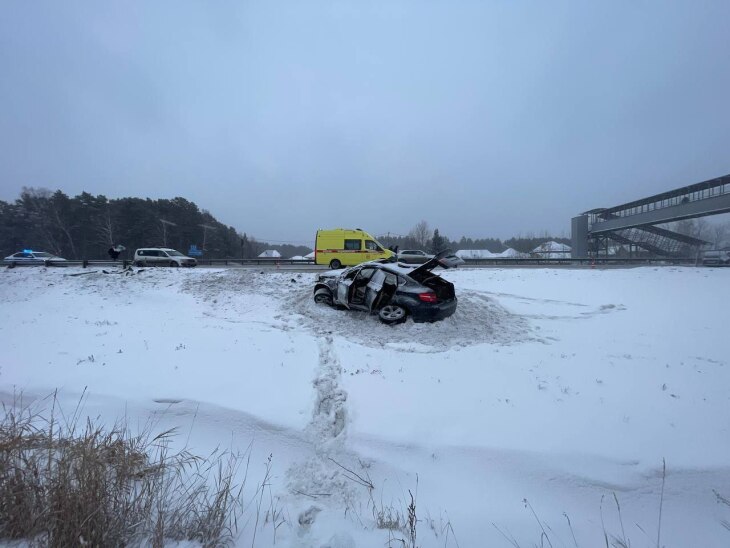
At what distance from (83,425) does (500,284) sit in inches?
525

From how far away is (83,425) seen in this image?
3.53m

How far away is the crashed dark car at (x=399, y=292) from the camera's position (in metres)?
6.86

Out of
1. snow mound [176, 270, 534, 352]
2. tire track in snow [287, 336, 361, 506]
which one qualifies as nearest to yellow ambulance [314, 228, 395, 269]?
snow mound [176, 270, 534, 352]

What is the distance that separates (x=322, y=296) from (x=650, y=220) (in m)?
45.0

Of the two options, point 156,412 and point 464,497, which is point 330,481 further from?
point 156,412

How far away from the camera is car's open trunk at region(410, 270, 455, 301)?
7.36 meters

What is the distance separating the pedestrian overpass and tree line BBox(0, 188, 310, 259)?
158 feet

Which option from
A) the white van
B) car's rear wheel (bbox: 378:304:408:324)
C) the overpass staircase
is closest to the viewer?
car's rear wheel (bbox: 378:304:408:324)

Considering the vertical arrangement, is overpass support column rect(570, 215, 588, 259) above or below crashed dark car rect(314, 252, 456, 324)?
above

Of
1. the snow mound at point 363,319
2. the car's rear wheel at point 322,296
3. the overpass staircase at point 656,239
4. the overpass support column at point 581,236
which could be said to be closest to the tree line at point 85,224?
the snow mound at point 363,319

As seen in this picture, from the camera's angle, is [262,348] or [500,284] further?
[500,284]

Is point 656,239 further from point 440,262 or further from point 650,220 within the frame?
point 440,262

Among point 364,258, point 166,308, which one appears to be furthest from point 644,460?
point 364,258

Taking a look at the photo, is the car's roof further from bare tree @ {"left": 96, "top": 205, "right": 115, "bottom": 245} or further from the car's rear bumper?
bare tree @ {"left": 96, "top": 205, "right": 115, "bottom": 245}
